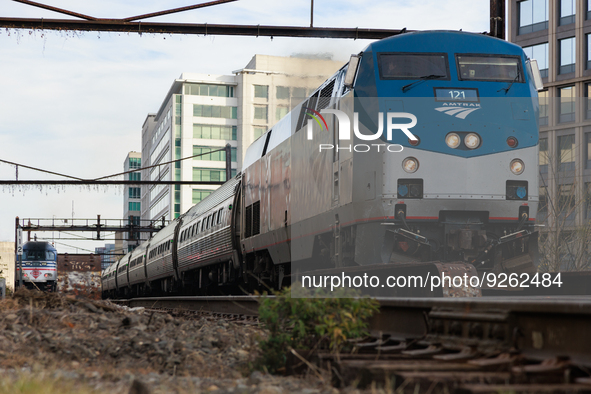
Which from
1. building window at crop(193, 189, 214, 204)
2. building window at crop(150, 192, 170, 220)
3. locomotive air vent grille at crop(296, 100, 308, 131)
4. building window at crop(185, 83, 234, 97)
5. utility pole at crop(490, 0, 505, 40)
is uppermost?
building window at crop(185, 83, 234, 97)

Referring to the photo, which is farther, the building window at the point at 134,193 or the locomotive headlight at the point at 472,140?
the building window at the point at 134,193

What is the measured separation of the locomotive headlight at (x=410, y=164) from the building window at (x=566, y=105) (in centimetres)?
4230

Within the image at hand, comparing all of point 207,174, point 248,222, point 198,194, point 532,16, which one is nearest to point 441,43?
point 248,222

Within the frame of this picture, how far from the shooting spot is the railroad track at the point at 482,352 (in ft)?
12.7

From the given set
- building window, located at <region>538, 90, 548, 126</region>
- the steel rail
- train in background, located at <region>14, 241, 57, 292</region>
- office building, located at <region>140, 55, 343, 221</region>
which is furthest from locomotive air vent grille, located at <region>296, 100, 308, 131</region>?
office building, located at <region>140, 55, 343, 221</region>

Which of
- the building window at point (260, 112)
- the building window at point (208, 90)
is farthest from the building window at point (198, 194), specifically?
the building window at point (208, 90)

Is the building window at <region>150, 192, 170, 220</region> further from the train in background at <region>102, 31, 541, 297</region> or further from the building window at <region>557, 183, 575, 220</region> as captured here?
the train in background at <region>102, 31, 541, 297</region>

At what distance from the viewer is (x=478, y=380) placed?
388 centimetres

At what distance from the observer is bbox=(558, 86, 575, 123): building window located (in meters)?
48.1

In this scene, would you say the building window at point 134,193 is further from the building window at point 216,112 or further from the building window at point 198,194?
the building window at point 198,194

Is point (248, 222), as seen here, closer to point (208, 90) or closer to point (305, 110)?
point (305, 110)

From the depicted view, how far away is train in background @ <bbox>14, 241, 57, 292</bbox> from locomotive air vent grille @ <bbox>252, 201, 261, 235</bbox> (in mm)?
36270

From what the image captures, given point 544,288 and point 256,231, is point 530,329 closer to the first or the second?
point 544,288

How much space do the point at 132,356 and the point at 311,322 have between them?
1790 mm
